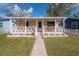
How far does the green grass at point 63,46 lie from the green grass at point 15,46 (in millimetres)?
659

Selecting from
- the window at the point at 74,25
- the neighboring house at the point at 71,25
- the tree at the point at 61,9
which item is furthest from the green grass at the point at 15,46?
the window at the point at 74,25

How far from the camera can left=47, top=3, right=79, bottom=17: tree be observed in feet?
33.2

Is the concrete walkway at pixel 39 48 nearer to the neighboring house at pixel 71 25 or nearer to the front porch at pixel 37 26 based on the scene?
the front porch at pixel 37 26

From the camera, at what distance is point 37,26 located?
11.0m

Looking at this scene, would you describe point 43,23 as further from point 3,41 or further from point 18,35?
point 3,41

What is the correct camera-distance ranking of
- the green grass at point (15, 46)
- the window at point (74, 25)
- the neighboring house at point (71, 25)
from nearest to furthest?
the green grass at point (15, 46)
the neighboring house at point (71, 25)
the window at point (74, 25)

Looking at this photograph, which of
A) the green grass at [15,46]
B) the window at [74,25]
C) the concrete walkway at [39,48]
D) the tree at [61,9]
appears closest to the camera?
the concrete walkway at [39,48]

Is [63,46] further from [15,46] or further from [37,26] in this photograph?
[37,26]

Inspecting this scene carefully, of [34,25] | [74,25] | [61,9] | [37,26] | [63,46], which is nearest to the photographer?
[63,46]

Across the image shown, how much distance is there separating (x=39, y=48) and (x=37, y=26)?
2.15 m

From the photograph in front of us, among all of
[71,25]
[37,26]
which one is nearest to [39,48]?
[37,26]

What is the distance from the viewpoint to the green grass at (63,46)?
848 cm

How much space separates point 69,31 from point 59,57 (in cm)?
296

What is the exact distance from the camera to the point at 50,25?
11.4 metres
